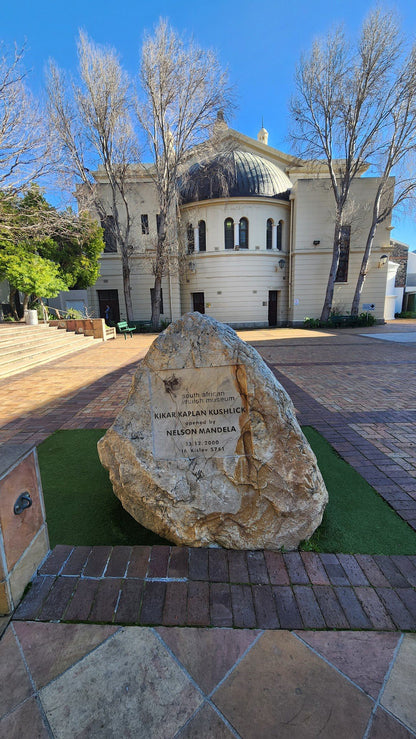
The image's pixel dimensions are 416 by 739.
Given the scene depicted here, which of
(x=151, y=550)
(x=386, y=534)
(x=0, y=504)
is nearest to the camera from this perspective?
(x=0, y=504)

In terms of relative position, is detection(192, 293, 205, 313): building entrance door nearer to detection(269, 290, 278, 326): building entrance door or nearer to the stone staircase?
detection(269, 290, 278, 326): building entrance door

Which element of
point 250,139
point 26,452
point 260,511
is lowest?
point 260,511

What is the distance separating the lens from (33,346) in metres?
11.2

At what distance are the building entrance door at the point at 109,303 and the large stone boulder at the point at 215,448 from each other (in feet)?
80.8

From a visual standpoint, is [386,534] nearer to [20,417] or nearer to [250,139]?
[20,417]

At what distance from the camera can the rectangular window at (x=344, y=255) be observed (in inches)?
952

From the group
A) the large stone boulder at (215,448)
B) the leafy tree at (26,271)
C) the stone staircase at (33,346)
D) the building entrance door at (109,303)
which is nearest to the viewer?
the large stone boulder at (215,448)

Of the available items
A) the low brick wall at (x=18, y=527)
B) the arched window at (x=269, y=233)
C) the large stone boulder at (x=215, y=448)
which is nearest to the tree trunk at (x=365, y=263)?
the arched window at (x=269, y=233)

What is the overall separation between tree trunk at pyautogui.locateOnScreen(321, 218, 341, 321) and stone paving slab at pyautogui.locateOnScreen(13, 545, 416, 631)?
22.8 metres

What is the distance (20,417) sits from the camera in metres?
5.20

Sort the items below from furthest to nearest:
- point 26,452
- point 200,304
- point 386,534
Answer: point 200,304, point 386,534, point 26,452

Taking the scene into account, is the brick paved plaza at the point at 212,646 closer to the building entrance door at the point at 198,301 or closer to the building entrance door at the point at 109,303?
the building entrance door at the point at 198,301

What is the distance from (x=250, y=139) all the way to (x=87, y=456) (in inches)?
1229

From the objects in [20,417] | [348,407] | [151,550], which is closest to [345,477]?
[151,550]
